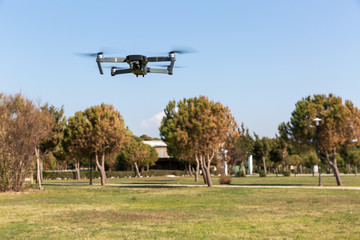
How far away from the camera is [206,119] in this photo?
38531 mm

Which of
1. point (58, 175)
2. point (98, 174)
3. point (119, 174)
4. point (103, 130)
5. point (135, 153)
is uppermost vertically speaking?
point (103, 130)

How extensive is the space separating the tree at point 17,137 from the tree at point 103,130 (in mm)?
12312

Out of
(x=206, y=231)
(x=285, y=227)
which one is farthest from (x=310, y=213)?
(x=206, y=231)

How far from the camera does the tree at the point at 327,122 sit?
1524 inches

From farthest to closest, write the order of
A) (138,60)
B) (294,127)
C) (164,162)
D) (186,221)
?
(164,162)
(294,127)
(186,221)
(138,60)

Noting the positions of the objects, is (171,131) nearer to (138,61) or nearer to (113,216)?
(113,216)

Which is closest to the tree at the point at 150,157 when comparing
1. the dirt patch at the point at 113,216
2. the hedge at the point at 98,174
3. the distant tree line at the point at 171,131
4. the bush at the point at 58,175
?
the hedge at the point at 98,174

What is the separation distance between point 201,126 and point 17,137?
16.3 meters

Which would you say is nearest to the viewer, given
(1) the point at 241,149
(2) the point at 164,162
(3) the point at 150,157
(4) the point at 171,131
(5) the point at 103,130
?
(4) the point at 171,131

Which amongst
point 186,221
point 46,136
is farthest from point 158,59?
point 46,136

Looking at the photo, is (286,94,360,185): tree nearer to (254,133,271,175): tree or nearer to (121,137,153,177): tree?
(254,133,271,175): tree

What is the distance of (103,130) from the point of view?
47.6 m

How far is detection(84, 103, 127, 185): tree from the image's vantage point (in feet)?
155

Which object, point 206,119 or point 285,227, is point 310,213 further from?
point 206,119
